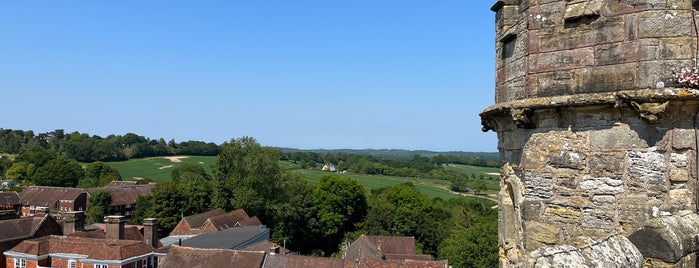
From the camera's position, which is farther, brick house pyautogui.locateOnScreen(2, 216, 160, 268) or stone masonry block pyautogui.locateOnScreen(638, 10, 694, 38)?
brick house pyautogui.locateOnScreen(2, 216, 160, 268)

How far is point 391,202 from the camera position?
60.2 m

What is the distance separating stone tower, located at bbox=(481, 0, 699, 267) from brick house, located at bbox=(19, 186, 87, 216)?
61.4m

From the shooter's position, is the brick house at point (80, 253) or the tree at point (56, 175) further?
the tree at point (56, 175)

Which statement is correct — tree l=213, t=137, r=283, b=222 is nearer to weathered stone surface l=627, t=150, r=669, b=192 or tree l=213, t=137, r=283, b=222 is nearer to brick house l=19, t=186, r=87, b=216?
brick house l=19, t=186, r=87, b=216

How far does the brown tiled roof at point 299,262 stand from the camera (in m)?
21.2

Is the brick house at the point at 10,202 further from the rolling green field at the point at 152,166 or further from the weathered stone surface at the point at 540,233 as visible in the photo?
the weathered stone surface at the point at 540,233

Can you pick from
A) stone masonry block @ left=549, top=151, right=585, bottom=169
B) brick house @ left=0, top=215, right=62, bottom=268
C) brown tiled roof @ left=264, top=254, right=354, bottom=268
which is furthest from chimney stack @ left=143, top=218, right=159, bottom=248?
stone masonry block @ left=549, top=151, right=585, bottom=169

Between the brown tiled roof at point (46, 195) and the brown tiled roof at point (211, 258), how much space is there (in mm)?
42391

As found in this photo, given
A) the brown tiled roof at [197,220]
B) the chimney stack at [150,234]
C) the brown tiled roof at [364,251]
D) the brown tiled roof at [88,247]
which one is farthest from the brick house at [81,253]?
the brown tiled roof at [364,251]

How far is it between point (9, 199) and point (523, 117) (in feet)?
215

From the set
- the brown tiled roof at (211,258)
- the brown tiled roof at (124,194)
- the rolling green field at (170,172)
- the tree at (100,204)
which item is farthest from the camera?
the rolling green field at (170,172)

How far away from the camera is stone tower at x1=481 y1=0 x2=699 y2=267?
405 centimetres

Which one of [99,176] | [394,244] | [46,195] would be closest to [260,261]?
[394,244]

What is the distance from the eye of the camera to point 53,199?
191ft
